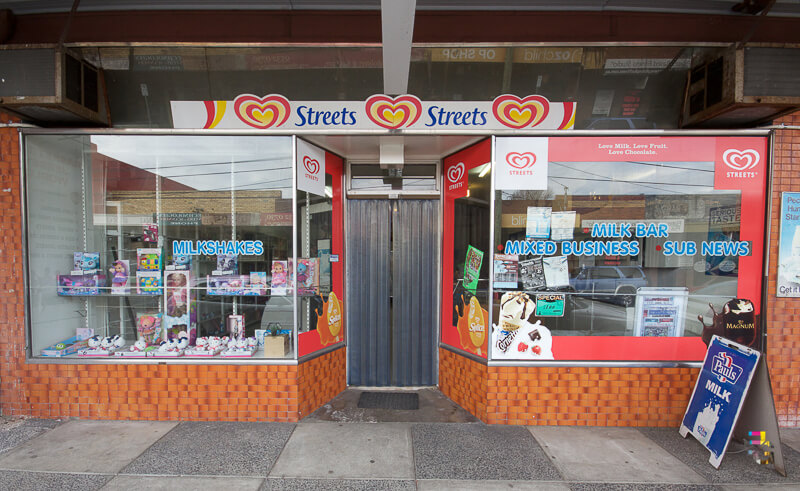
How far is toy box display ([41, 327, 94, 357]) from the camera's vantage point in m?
3.95

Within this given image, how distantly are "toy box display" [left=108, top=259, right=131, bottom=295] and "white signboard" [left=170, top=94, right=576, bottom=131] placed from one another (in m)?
1.76

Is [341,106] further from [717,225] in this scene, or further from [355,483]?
[717,225]

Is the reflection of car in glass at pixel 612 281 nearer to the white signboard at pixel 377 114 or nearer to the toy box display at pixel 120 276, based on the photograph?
the white signboard at pixel 377 114

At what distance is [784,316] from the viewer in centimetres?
378

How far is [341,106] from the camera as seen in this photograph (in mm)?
3820

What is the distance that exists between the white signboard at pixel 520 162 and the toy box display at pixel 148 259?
3.92 m

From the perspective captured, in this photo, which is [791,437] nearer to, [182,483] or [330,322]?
[330,322]

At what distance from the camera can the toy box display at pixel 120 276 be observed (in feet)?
13.7

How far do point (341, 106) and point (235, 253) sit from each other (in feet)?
6.67

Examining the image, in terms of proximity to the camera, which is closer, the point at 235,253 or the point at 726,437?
the point at 726,437

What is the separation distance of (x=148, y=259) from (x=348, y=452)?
10.2ft

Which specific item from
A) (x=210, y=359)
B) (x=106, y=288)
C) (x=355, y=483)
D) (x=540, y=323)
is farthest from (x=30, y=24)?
(x=540, y=323)

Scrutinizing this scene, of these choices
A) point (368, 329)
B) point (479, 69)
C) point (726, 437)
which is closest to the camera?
point (726, 437)

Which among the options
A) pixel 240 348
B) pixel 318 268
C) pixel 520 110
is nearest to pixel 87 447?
pixel 240 348
